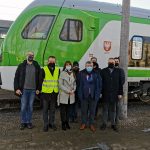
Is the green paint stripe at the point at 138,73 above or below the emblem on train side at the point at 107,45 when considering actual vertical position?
below

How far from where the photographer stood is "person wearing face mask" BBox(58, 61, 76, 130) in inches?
328

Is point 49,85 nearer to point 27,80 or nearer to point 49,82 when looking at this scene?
point 49,82

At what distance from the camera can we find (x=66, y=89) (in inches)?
327

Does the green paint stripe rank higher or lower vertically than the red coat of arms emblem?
lower

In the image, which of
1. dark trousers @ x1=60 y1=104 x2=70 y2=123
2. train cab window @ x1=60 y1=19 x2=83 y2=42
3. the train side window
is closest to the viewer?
dark trousers @ x1=60 y1=104 x2=70 y2=123

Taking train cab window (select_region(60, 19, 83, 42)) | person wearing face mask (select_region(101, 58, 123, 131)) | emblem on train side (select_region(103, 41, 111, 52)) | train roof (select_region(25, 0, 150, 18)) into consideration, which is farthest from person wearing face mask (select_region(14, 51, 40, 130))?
emblem on train side (select_region(103, 41, 111, 52))

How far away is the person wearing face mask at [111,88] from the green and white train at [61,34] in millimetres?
2226

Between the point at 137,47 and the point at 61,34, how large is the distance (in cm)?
298

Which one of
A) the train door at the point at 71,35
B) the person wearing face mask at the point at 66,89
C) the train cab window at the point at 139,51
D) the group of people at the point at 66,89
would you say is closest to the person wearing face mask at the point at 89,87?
the group of people at the point at 66,89

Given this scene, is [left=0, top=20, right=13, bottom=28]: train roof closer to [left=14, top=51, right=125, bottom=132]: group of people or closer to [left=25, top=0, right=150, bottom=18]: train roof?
[left=25, top=0, right=150, bottom=18]: train roof

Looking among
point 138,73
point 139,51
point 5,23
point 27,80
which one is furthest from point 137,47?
point 5,23

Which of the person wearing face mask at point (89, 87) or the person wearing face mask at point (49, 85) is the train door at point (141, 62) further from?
the person wearing face mask at point (49, 85)

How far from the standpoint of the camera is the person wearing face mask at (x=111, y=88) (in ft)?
28.4

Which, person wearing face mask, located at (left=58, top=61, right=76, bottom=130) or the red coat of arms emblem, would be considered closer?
person wearing face mask, located at (left=58, top=61, right=76, bottom=130)
